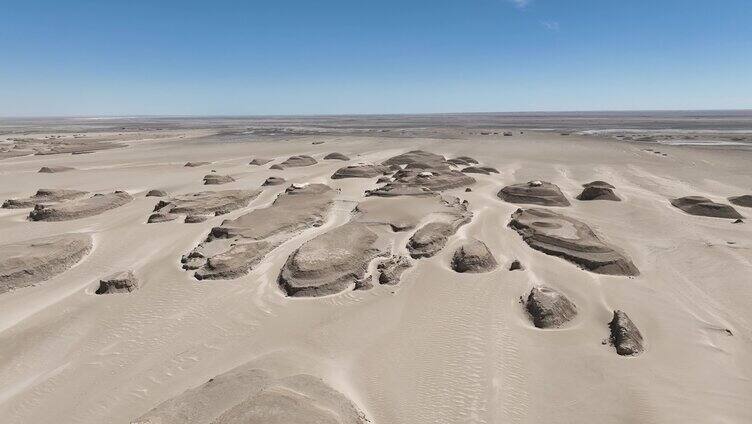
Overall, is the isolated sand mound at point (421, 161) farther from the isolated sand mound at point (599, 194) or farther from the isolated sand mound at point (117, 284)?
the isolated sand mound at point (117, 284)

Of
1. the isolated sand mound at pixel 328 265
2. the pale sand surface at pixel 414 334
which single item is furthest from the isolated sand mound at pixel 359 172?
the isolated sand mound at pixel 328 265

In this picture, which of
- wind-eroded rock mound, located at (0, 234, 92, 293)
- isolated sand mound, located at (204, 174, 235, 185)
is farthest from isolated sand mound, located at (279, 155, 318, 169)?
wind-eroded rock mound, located at (0, 234, 92, 293)

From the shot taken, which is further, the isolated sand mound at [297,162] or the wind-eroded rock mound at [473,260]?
the isolated sand mound at [297,162]

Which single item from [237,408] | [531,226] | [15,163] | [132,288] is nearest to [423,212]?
[531,226]

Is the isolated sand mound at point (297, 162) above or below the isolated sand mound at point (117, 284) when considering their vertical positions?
above

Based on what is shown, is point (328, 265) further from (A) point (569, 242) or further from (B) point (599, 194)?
(B) point (599, 194)

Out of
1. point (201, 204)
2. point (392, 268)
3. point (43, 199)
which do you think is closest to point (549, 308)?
point (392, 268)

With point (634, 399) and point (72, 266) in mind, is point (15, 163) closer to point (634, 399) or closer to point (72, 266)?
point (72, 266)
